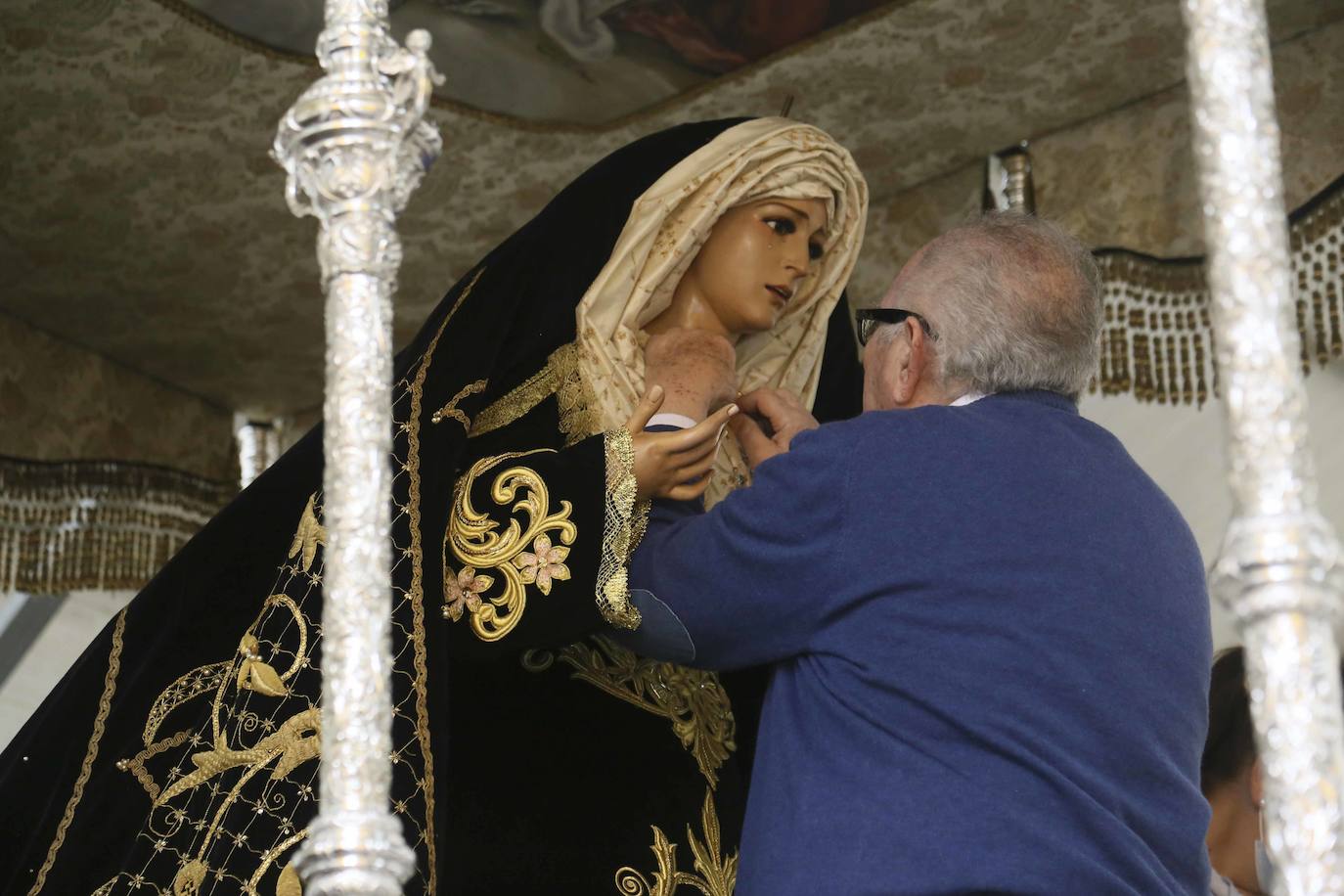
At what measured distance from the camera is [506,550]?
269 centimetres

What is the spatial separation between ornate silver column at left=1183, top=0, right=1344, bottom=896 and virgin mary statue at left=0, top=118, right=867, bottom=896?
107 centimetres

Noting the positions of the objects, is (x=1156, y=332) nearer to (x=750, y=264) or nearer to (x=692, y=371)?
(x=750, y=264)

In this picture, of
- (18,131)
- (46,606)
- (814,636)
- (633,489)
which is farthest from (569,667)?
(46,606)

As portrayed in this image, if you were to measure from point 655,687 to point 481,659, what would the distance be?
0.33 metres

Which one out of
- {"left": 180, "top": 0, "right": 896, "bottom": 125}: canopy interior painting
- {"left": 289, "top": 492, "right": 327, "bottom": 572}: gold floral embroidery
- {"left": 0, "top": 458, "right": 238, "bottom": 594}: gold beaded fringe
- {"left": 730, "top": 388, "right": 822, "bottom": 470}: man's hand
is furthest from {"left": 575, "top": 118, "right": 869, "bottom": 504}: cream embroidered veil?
{"left": 0, "top": 458, "right": 238, "bottom": 594}: gold beaded fringe

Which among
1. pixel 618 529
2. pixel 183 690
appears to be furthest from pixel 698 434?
pixel 183 690

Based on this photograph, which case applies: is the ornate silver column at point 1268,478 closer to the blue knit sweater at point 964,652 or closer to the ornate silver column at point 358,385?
the blue knit sweater at point 964,652

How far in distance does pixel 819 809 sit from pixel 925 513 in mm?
366

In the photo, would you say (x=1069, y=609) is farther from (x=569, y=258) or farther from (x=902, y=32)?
(x=902, y=32)

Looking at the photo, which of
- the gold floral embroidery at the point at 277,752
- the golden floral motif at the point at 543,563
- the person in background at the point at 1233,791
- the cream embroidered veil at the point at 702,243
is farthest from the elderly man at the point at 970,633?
the person in background at the point at 1233,791

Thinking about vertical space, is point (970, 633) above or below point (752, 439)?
below

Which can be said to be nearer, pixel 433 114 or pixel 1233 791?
pixel 1233 791

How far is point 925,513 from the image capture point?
2.29 metres

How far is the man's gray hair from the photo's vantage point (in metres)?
2.52
